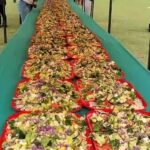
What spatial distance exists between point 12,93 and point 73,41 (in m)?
1.76

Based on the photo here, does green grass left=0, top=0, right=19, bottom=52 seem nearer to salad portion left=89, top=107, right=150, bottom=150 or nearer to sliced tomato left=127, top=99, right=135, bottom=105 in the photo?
sliced tomato left=127, top=99, right=135, bottom=105

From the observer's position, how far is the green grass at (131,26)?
21.3ft

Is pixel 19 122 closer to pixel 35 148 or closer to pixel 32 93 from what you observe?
pixel 35 148

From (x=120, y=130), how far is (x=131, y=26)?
7035mm

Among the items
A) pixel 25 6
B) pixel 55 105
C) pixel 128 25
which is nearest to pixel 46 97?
pixel 55 105

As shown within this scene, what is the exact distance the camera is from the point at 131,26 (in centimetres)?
895

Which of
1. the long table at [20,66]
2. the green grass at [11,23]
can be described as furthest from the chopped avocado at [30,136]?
the green grass at [11,23]

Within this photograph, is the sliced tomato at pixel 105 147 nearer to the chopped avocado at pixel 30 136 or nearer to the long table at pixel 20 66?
the chopped avocado at pixel 30 136

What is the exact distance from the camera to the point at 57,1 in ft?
30.5

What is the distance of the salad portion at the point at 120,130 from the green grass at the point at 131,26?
311 cm

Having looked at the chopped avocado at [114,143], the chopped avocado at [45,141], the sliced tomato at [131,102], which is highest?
the chopped avocado at [45,141]

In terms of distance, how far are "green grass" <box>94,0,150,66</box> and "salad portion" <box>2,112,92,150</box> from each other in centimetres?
330

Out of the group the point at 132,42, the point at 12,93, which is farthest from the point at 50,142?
the point at 132,42

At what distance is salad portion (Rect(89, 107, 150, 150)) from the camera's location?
2.00 m
